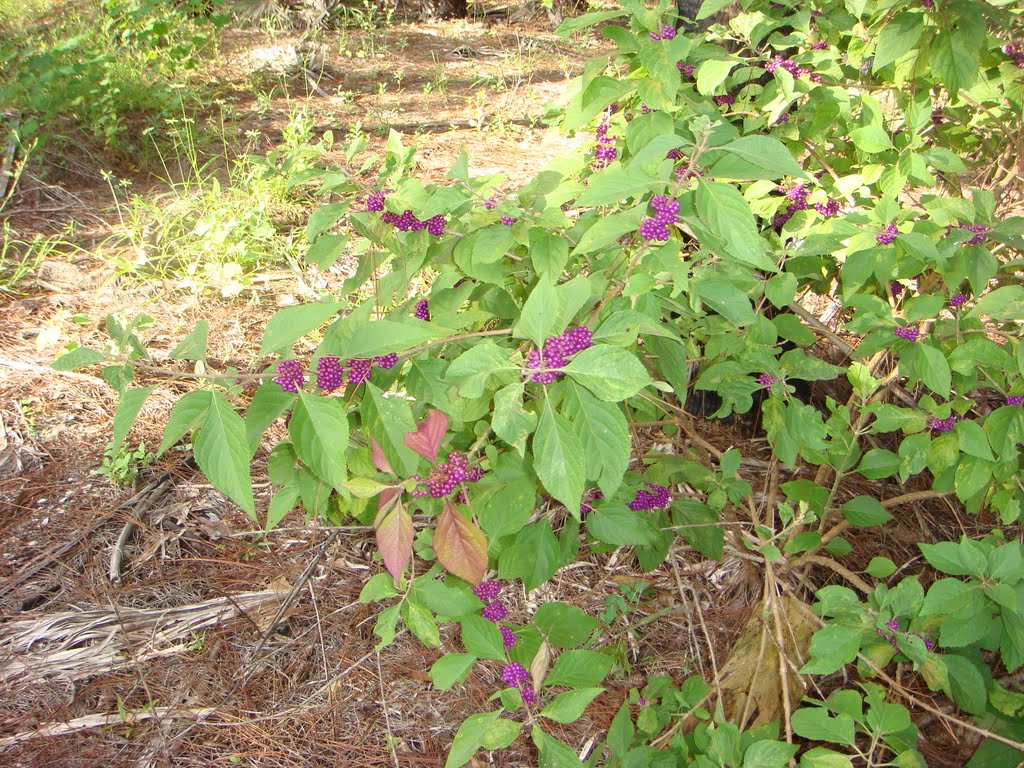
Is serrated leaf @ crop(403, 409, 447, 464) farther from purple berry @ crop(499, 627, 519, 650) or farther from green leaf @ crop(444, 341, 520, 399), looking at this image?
purple berry @ crop(499, 627, 519, 650)

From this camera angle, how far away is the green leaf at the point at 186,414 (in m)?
1.07

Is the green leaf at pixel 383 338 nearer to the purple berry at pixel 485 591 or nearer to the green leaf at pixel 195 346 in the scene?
the green leaf at pixel 195 346

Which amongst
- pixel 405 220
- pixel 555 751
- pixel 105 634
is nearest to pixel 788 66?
pixel 405 220

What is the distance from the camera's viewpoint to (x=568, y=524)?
1.77 meters

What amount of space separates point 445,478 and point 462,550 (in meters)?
0.13

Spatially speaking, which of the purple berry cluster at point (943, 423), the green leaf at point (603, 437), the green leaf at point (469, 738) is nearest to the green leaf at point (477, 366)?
the green leaf at point (603, 437)

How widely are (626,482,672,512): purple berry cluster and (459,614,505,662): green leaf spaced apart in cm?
56

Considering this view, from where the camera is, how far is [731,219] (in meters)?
1.11

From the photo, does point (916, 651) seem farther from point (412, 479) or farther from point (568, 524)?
point (412, 479)

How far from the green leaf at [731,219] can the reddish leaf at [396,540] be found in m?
0.68

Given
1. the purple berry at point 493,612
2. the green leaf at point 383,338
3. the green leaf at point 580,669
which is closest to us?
the green leaf at point 383,338

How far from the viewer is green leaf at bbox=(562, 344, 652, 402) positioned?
100 cm

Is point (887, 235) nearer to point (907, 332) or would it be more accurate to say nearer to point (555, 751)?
point (907, 332)

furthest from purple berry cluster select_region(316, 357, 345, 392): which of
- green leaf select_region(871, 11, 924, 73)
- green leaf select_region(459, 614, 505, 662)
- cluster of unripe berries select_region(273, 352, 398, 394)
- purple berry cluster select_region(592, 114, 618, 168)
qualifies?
green leaf select_region(871, 11, 924, 73)
